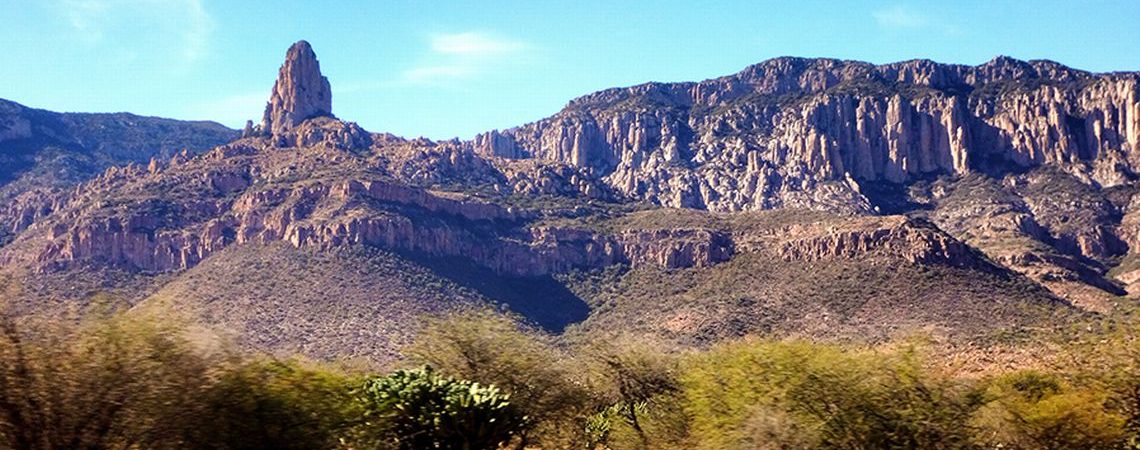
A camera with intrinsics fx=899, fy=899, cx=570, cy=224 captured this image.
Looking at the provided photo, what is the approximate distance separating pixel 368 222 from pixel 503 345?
94.6m

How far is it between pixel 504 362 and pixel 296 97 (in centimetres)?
17618

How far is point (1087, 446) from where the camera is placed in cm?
2323

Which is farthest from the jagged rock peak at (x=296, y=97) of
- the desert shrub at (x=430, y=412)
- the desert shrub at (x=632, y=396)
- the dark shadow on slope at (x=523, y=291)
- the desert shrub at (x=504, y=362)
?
the desert shrub at (x=430, y=412)

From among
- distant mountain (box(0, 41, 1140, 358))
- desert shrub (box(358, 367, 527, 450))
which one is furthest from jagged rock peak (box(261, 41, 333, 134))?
desert shrub (box(358, 367, 527, 450))

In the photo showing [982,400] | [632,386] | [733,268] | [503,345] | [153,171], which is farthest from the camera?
[153,171]

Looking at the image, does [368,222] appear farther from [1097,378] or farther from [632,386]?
[1097,378]

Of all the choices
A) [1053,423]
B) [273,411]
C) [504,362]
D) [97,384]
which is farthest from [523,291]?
[97,384]

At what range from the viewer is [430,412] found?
821 inches

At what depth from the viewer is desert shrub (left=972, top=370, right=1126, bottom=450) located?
2278 cm

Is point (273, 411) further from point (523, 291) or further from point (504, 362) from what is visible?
point (523, 291)

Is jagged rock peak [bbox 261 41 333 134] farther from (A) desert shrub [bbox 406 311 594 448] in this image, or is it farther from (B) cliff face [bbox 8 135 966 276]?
(A) desert shrub [bbox 406 311 594 448]

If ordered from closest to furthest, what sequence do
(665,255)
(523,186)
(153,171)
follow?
(665,255) → (153,171) → (523,186)

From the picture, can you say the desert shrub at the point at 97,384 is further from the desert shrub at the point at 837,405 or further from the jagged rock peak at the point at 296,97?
the jagged rock peak at the point at 296,97

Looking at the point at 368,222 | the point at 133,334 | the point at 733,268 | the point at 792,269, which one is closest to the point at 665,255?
the point at 733,268
